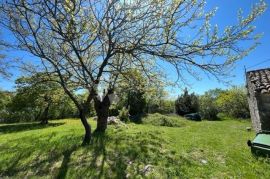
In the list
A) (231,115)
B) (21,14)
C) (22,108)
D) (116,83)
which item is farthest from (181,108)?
(21,14)

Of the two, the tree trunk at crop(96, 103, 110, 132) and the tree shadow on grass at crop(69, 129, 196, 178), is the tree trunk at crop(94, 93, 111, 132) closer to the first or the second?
the tree trunk at crop(96, 103, 110, 132)

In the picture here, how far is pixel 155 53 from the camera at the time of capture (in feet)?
33.1

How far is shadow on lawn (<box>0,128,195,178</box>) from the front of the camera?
7.57 meters

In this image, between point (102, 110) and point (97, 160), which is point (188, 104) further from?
point (97, 160)

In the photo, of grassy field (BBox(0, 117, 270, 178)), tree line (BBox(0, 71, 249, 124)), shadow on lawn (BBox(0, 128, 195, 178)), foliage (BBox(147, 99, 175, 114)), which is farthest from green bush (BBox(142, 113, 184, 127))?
foliage (BBox(147, 99, 175, 114))

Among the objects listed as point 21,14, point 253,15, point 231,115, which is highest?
point 21,14

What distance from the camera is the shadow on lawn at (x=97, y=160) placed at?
7570 mm

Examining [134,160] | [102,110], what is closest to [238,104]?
[102,110]

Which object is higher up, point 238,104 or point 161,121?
point 238,104

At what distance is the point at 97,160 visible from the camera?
8828 millimetres

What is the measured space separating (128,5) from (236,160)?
21.9 feet

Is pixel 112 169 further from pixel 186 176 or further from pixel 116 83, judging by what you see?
pixel 116 83

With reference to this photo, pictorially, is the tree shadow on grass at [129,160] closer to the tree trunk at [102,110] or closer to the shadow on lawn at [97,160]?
the shadow on lawn at [97,160]

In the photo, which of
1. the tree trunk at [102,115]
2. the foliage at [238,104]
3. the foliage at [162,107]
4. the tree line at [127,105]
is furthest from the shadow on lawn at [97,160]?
the foliage at [238,104]
